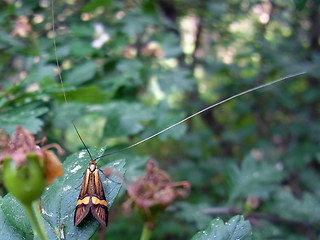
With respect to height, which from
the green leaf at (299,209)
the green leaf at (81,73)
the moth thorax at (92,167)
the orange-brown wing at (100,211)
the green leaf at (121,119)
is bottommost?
the green leaf at (299,209)

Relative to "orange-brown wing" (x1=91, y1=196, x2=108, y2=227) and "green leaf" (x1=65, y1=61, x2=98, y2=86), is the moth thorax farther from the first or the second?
"green leaf" (x1=65, y1=61, x2=98, y2=86)

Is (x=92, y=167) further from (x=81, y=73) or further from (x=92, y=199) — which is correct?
(x=81, y=73)

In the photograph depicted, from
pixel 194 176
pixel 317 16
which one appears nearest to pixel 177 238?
pixel 194 176

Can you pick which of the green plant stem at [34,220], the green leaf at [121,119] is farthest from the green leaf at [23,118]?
the green plant stem at [34,220]

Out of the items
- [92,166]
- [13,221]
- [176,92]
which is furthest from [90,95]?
[176,92]

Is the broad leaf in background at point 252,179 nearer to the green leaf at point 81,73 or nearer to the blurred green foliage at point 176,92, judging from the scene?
the blurred green foliage at point 176,92

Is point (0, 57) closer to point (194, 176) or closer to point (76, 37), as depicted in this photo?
point (76, 37)
